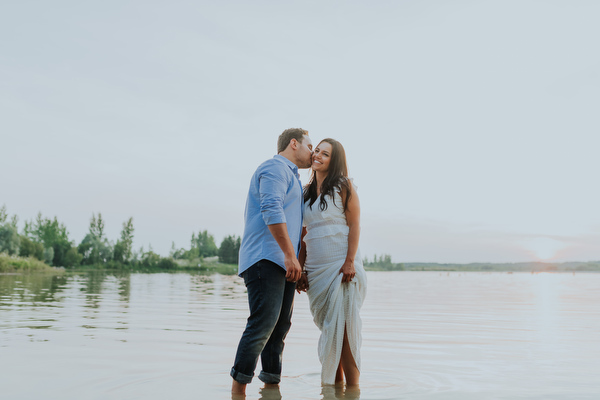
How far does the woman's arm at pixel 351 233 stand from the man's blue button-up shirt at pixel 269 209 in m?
0.43

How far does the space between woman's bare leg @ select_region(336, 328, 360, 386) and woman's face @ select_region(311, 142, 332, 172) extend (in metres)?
1.36

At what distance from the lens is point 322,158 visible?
4254 mm

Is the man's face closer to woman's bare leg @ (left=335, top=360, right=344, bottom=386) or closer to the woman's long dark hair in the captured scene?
the woman's long dark hair

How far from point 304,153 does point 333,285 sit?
1.09 m

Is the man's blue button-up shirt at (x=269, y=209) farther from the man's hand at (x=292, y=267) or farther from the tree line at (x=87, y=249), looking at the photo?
the tree line at (x=87, y=249)

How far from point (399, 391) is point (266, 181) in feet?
6.42

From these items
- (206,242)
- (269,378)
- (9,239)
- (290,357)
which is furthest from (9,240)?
(206,242)

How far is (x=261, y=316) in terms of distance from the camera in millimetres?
3717

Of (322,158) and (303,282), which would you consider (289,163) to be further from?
(303,282)

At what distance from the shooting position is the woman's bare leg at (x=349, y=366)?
13.9 ft

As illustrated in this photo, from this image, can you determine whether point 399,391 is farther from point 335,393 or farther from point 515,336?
point 515,336

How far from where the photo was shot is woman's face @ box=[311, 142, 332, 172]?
4.25 m

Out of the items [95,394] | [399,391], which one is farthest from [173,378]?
[399,391]

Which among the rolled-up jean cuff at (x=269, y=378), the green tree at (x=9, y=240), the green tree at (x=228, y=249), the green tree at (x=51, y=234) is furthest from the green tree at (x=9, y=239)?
the rolled-up jean cuff at (x=269, y=378)
